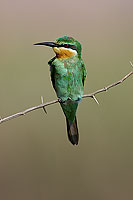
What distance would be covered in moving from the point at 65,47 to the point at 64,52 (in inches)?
1.7

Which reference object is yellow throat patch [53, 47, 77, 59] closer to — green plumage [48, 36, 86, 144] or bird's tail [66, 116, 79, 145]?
green plumage [48, 36, 86, 144]

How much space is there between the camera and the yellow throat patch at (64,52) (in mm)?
2855

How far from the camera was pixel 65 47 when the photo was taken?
285 centimetres

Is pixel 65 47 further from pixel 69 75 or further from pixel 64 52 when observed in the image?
pixel 69 75

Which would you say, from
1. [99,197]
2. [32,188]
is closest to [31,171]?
[32,188]

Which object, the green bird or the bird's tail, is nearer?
the green bird

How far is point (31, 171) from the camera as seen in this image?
3686mm

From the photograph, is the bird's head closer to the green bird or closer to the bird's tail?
the green bird

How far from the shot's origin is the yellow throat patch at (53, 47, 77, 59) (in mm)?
2855

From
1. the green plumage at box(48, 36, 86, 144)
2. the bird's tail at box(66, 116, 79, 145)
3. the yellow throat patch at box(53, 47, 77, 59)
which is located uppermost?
the yellow throat patch at box(53, 47, 77, 59)

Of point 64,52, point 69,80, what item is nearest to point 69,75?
point 69,80

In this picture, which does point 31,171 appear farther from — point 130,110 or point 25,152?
point 130,110

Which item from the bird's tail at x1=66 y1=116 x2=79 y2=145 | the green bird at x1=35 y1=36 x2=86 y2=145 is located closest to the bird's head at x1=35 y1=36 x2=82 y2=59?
the green bird at x1=35 y1=36 x2=86 y2=145

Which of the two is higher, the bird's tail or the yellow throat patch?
the yellow throat patch
